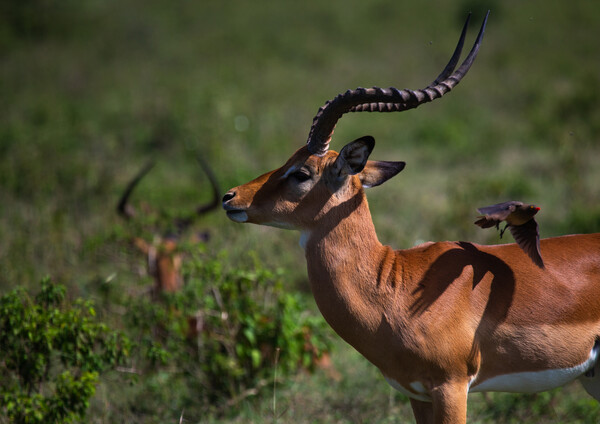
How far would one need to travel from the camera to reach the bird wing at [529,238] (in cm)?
286

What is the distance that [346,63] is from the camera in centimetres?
1808

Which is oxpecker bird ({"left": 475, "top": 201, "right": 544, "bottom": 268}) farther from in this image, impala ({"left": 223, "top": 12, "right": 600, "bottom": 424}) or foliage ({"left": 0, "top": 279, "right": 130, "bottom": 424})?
foliage ({"left": 0, "top": 279, "right": 130, "bottom": 424})

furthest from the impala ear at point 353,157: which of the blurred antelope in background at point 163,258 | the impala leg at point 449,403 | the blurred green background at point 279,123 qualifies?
the blurred antelope in background at point 163,258

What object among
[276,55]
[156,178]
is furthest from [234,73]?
[156,178]

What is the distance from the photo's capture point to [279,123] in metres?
13.5

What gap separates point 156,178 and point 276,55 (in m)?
10.00

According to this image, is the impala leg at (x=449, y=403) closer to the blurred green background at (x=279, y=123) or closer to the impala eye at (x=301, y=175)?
the impala eye at (x=301, y=175)

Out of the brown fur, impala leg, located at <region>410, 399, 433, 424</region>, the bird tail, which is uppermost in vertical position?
the bird tail

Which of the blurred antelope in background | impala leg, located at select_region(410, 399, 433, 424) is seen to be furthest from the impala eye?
the blurred antelope in background

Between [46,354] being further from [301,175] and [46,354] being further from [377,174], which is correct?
[377,174]

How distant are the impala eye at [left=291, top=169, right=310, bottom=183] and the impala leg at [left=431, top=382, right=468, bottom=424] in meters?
1.14

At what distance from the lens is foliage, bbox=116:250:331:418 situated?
4500 millimetres

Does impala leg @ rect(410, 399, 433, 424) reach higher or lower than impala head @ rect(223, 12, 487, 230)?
lower

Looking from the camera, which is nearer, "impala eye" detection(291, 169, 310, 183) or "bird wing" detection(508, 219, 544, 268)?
"bird wing" detection(508, 219, 544, 268)
